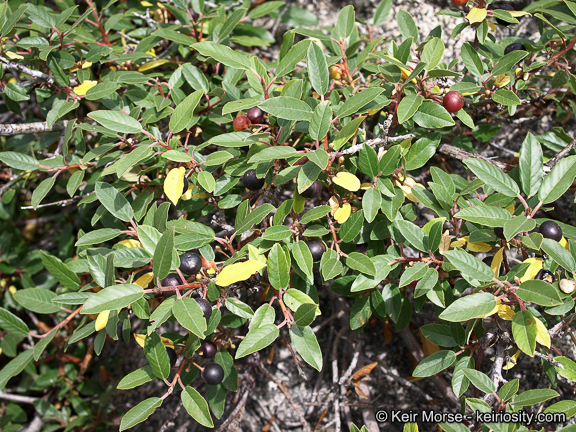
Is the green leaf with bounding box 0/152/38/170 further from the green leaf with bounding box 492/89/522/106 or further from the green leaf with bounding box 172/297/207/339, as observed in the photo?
the green leaf with bounding box 492/89/522/106

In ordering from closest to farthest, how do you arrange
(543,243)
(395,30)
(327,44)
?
1. (543,243)
2. (327,44)
3. (395,30)

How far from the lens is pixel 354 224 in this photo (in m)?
1.40

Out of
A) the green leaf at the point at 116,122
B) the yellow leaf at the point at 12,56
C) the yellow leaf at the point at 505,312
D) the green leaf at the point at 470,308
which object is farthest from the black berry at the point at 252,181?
the yellow leaf at the point at 12,56

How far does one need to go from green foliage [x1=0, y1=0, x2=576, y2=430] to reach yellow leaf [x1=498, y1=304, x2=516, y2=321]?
4 cm

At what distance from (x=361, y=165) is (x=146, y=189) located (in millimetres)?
797

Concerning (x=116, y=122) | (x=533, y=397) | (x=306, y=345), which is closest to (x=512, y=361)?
(x=533, y=397)

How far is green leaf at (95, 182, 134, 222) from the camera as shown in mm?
1435

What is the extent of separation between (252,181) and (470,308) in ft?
2.46

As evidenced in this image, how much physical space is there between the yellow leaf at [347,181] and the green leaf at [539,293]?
0.52 metres

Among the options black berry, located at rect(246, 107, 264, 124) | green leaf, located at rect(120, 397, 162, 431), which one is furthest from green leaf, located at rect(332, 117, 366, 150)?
green leaf, located at rect(120, 397, 162, 431)

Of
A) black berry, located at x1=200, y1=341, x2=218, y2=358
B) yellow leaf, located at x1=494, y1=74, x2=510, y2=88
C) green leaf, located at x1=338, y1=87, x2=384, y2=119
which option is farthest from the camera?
yellow leaf, located at x1=494, y1=74, x2=510, y2=88

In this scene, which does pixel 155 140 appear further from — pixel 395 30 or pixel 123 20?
pixel 395 30

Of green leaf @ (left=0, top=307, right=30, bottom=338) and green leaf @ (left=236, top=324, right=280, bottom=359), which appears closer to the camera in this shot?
green leaf @ (left=236, top=324, right=280, bottom=359)

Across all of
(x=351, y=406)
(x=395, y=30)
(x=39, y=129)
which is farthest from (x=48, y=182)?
(x=395, y=30)
